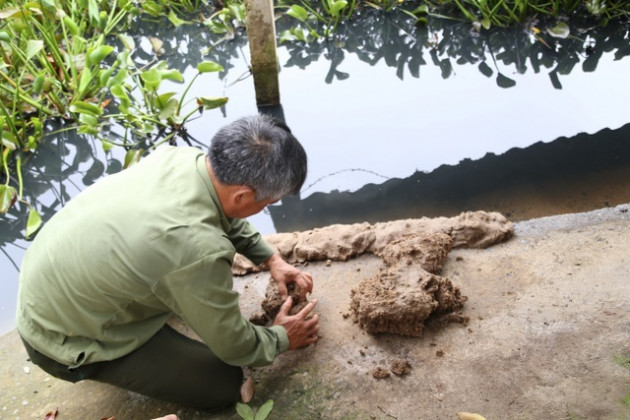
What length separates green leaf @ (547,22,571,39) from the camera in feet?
14.1

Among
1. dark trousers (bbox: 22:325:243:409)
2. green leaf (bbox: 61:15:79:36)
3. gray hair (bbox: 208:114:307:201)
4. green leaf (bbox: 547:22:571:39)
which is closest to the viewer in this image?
gray hair (bbox: 208:114:307:201)

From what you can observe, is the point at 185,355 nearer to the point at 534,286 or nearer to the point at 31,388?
→ the point at 31,388

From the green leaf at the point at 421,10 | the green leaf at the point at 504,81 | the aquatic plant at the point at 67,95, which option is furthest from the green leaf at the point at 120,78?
the green leaf at the point at 504,81

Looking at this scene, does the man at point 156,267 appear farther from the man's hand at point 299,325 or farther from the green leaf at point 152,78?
the green leaf at point 152,78

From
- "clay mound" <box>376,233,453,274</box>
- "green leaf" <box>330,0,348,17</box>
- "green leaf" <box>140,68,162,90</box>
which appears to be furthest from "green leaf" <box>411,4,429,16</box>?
"clay mound" <box>376,233,453,274</box>

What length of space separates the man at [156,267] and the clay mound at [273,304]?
343 mm

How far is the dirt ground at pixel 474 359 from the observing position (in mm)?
1796

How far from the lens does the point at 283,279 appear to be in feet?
7.06

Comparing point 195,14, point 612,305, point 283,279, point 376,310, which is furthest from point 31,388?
point 195,14

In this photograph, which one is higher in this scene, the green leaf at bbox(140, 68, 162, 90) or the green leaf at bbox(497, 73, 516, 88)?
the green leaf at bbox(140, 68, 162, 90)

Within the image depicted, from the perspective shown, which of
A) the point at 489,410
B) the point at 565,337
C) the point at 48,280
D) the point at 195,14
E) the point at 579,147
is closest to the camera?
the point at 48,280

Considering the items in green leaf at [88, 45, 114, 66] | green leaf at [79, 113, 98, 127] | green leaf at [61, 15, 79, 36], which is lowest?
green leaf at [79, 113, 98, 127]

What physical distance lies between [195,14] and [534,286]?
4.26 m

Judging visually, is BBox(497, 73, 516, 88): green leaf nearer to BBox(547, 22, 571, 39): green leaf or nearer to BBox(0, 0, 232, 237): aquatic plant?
BBox(547, 22, 571, 39): green leaf
